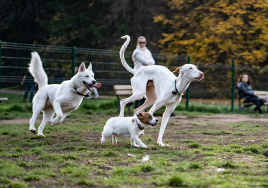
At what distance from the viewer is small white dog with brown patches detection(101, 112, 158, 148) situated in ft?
18.9

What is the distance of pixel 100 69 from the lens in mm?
13812

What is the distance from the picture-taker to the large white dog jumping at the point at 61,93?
680 centimetres

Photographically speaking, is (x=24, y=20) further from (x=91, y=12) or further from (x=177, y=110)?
(x=177, y=110)

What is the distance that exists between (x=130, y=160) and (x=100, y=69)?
9.11m

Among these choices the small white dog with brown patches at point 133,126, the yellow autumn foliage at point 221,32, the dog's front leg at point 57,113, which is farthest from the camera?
the yellow autumn foliage at point 221,32

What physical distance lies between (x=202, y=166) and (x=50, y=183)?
1.99m

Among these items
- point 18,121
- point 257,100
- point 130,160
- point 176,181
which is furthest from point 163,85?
point 257,100

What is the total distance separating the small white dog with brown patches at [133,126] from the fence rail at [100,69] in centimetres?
647

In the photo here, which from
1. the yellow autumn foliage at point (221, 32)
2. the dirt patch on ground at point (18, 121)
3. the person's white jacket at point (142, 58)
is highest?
the yellow autumn foliage at point (221, 32)

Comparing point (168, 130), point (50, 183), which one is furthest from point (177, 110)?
point (50, 183)

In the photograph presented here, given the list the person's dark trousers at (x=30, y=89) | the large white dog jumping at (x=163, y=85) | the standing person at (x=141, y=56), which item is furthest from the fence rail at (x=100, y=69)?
the large white dog jumping at (x=163, y=85)

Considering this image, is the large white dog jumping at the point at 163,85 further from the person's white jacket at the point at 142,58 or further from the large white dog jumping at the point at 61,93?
the person's white jacket at the point at 142,58

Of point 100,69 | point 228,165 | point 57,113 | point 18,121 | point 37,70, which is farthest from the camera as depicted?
point 100,69

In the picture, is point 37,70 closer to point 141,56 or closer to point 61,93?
point 61,93
